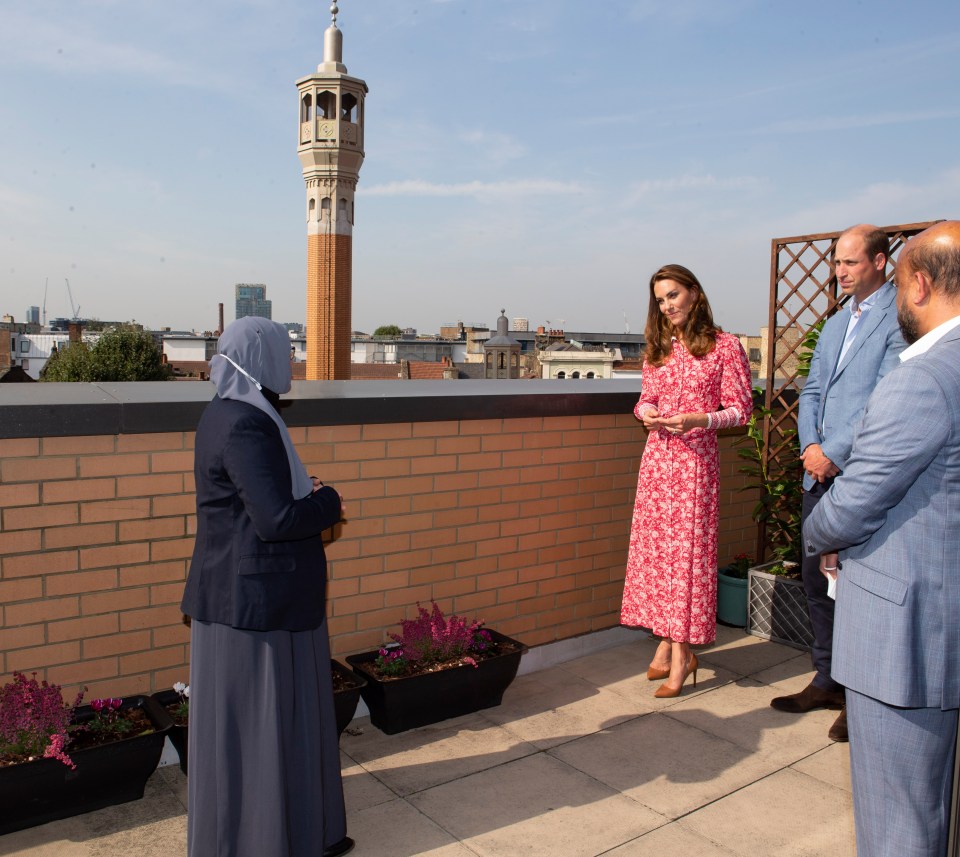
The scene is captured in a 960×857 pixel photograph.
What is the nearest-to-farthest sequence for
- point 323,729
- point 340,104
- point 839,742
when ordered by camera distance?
point 323,729
point 839,742
point 340,104

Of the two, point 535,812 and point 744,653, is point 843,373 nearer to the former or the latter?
point 744,653

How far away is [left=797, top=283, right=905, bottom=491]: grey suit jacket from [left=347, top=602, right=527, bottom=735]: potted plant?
1721mm

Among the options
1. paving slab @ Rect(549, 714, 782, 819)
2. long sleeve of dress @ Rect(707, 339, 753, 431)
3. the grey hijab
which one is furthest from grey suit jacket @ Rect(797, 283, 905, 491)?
the grey hijab

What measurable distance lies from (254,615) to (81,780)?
3.83 ft

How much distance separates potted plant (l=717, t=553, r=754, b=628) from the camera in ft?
17.6

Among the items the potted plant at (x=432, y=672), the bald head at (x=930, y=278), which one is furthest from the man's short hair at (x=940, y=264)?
the potted plant at (x=432, y=672)

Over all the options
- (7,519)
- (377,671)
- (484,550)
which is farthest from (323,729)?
(484,550)

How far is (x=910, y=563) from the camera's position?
199cm

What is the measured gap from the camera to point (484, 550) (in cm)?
448

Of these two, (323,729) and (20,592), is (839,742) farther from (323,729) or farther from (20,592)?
(20,592)

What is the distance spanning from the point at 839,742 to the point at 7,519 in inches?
140

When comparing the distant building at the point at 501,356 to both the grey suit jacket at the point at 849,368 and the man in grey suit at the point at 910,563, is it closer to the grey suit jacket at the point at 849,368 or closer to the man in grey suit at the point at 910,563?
the grey suit jacket at the point at 849,368

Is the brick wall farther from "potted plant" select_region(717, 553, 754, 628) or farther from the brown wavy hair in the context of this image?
the brown wavy hair

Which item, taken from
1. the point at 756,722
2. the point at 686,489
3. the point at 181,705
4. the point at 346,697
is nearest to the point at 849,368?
the point at 686,489
